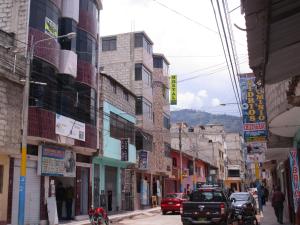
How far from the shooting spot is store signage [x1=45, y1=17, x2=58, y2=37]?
23.1 m

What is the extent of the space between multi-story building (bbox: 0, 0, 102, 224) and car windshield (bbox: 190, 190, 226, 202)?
7731 millimetres

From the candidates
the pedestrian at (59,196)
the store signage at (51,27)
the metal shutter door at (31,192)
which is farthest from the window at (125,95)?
the metal shutter door at (31,192)

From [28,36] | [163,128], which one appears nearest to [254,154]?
[28,36]

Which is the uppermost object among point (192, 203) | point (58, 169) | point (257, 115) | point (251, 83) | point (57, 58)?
point (57, 58)

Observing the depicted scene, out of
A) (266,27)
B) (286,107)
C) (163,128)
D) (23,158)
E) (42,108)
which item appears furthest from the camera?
(163,128)

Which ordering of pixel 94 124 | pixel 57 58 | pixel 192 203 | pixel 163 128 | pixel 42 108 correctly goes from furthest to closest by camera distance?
pixel 163 128, pixel 94 124, pixel 57 58, pixel 42 108, pixel 192 203

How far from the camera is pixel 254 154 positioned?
21188 millimetres

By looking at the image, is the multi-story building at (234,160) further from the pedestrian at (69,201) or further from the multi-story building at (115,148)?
the pedestrian at (69,201)

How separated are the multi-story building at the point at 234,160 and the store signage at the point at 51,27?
280ft

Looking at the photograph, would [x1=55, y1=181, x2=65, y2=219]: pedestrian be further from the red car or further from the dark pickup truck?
the dark pickup truck

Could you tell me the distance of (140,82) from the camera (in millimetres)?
41062

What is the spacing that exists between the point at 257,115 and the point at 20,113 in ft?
35.7

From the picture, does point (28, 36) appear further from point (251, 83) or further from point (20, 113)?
point (251, 83)

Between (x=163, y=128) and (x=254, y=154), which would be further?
(x=163, y=128)
